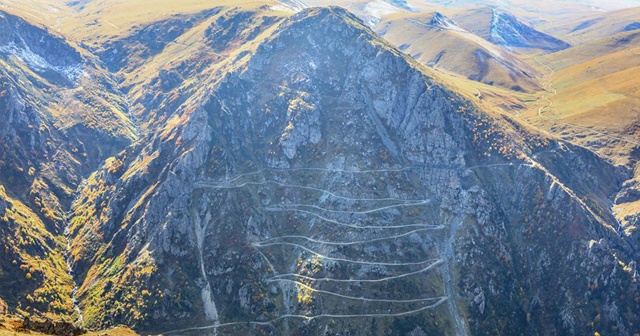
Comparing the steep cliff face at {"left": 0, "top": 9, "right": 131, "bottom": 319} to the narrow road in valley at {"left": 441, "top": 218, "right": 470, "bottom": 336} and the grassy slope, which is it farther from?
the narrow road in valley at {"left": 441, "top": 218, "right": 470, "bottom": 336}

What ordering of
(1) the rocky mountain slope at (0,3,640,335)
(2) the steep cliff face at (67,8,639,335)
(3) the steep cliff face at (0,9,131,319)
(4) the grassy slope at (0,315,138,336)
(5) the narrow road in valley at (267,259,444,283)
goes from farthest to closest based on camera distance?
(5) the narrow road in valley at (267,259,444,283) → (2) the steep cliff face at (67,8,639,335) → (1) the rocky mountain slope at (0,3,640,335) → (3) the steep cliff face at (0,9,131,319) → (4) the grassy slope at (0,315,138,336)

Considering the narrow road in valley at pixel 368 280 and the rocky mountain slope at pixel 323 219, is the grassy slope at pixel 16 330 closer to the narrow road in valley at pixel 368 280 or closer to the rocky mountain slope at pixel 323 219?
the rocky mountain slope at pixel 323 219

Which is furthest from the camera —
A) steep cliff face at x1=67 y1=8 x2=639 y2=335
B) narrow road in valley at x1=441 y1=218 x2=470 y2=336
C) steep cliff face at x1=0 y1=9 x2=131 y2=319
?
steep cliff face at x1=67 y1=8 x2=639 y2=335

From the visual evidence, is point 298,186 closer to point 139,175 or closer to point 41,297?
point 139,175

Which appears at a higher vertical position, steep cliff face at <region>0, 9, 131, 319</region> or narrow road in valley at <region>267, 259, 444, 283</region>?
steep cliff face at <region>0, 9, 131, 319</region>

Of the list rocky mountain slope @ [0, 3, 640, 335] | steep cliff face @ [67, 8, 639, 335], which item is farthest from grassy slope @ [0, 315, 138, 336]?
steep cliff face @ [67, 8, 639, 335]

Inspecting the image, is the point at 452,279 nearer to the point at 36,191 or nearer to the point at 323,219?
the point at 323,219

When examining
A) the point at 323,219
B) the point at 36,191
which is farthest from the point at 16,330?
the point at 323,219

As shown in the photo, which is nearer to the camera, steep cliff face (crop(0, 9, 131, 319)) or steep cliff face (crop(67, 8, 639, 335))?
steep cliff face (crop(0, 9, 131, 319))
